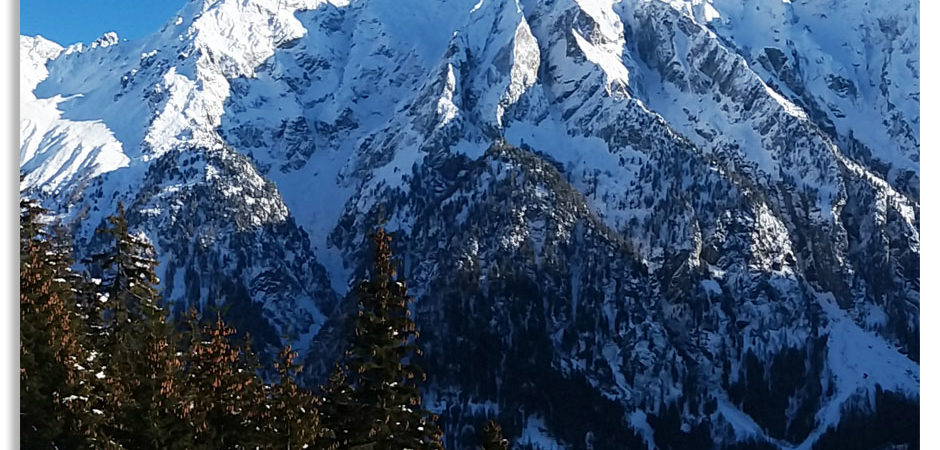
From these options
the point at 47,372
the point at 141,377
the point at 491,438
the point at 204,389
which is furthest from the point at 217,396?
the point at 491,438

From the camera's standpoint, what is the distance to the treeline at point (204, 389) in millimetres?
20172

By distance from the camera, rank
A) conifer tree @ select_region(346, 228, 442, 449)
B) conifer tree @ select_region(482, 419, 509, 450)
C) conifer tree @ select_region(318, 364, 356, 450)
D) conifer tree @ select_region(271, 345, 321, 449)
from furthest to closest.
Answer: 1. conifer tree @ select_region(482, 419, 509, 450)
2. conifer tree @ select_region(318, 364, 356, 450)
3. conifer tree @ select_region(346, 228, 442, 449)
4. conifer tree @ select_region(271, 345, 321, 449)

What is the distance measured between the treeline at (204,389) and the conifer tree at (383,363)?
0.7 inches

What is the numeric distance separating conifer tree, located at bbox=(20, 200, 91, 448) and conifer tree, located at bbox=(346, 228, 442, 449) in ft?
16.1


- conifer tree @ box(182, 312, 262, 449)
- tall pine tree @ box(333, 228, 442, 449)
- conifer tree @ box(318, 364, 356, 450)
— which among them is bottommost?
conifer tree @ box(182, 312, 262, 449)

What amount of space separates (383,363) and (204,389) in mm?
3396

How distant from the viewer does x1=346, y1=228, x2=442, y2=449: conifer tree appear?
67.6ft

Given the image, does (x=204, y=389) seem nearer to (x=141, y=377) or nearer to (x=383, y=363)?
(x=141, y=377)

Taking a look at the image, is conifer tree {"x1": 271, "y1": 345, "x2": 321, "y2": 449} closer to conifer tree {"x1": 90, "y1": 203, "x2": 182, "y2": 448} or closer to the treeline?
the treeline

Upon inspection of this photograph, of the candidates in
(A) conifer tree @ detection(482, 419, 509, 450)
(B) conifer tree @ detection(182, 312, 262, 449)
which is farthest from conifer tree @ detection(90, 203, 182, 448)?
(A) conifer tree @ detection(482, 419, 509, 450)

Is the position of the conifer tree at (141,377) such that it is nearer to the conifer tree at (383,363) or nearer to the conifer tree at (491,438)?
the conifer tree at (383,363)

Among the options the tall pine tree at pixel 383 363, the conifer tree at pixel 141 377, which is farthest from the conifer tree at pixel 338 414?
the conifer tree at pixel 141 377

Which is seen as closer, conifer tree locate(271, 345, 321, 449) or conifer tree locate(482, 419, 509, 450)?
conifer tree locate(271, 345, 321, 449)
